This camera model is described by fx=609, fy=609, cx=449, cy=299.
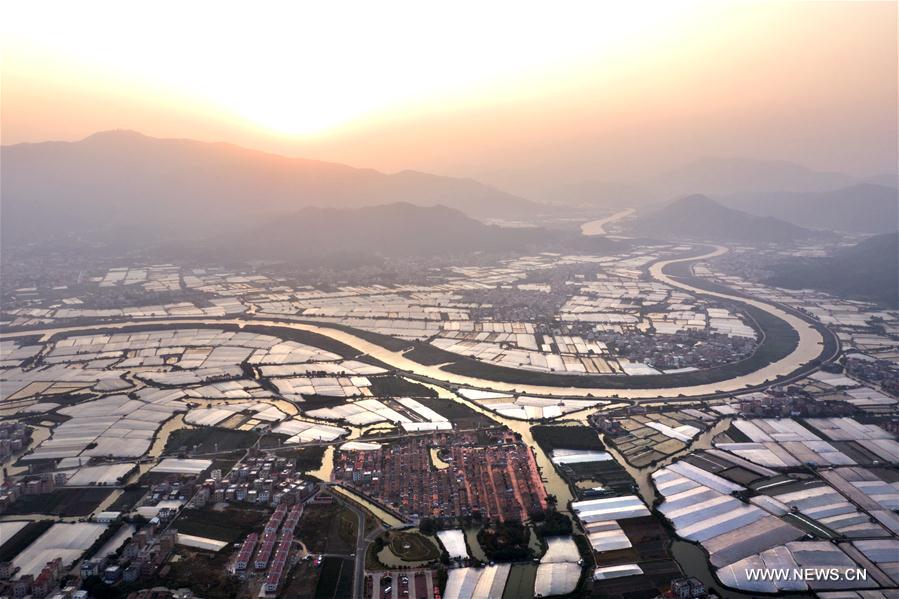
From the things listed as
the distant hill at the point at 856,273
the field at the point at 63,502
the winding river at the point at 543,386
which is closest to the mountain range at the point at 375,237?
the distant hill at the point at 856,273

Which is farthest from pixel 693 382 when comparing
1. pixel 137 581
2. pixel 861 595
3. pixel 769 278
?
pixel 769 278

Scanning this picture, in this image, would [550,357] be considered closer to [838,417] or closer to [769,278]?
[838,417]

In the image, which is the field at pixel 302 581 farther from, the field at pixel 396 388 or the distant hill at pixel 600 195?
the distant hill at pixel 600 195

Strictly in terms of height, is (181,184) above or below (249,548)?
above

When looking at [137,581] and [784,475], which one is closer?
[137,581]

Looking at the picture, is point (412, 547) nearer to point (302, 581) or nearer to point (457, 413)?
point (302, 581)
